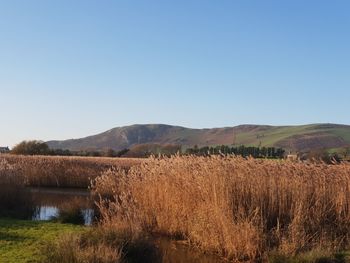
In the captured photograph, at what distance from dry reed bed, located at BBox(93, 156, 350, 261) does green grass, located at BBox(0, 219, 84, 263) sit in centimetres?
149

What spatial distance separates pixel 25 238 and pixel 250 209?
17.6ft

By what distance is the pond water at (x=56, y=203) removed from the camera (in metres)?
17.5

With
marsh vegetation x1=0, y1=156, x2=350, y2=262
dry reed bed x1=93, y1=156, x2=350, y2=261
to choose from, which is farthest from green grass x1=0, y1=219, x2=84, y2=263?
dry reed bed x1=93, y1=156, x2=350, y2=261

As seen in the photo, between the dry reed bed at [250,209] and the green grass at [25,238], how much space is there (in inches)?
58.7

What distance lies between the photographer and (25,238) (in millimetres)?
12172

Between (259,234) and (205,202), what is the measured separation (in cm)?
208

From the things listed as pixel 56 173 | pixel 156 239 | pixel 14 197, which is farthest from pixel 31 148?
pixel 156 239

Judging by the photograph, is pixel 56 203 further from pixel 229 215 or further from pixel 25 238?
pixel 229 215

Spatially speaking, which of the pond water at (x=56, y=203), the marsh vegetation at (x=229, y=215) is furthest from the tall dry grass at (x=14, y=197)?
the marsh vegetation at (x=229, y=215)

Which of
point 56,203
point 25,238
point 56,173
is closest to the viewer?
point 25,238

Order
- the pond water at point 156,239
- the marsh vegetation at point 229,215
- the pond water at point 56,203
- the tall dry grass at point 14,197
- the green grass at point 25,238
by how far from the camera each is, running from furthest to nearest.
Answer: the tall dry grass at point 14,197
the pond water at point 56,203
the pond water at point 156,239
the marsh vegetation at point 229,215
the green grass at point 25,238

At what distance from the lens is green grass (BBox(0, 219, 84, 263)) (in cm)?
1011

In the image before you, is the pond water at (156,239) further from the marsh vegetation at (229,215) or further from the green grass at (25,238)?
the green grass at (25,238)

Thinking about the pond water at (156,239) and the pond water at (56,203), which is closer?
the pond water at (156,239)
